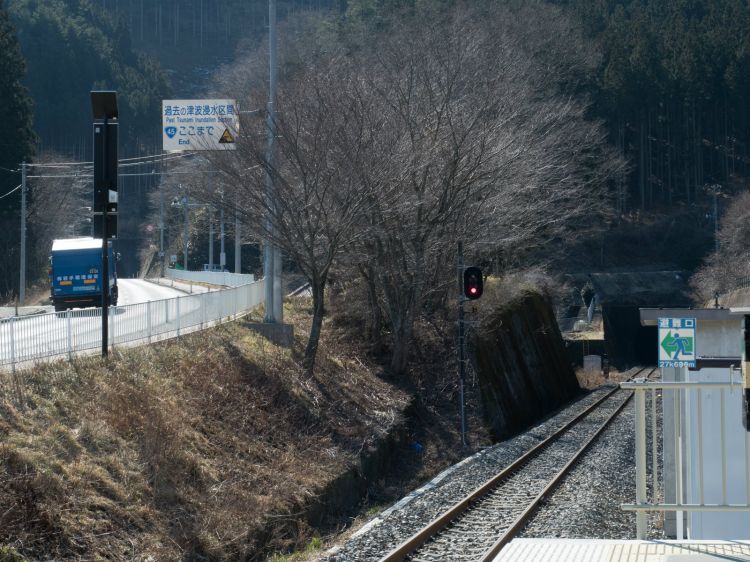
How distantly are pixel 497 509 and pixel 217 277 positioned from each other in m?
32.2

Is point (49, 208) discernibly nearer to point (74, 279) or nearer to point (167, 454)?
point (74, 279)

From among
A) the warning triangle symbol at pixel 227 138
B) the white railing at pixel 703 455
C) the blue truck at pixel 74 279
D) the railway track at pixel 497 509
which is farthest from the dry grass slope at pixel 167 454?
the blue truck at pixel 74 279

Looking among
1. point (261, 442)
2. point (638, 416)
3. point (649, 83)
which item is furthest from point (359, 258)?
point (649, 83)

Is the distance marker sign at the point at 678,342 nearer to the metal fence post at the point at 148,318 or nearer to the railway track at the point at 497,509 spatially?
the railway track at the point at 497,509

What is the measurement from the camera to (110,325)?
16.9m

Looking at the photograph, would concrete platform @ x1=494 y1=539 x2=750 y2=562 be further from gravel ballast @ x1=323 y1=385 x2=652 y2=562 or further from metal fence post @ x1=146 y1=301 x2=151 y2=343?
metal fence post @ x1=146 y1=301 x2=151 y2=343

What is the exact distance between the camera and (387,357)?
2791cm

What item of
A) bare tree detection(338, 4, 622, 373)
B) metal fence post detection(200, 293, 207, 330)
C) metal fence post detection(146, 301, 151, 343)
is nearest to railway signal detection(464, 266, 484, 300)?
bare tree detection(338, 4, 622, 373)

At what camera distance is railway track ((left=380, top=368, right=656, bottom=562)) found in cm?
1103

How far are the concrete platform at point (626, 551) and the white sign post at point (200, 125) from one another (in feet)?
51.8

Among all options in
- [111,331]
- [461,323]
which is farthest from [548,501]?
[111,331]

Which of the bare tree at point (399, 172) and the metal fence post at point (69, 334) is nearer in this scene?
the metal fence post at point (69, 334)

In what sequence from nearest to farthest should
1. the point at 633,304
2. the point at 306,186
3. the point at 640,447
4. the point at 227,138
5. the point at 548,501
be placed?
1. the point at 640,447
2. the point at 548,501
3. the point at 306,186
4. the point at 227,138
5. the point at 633,304

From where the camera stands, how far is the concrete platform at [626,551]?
263 inches
